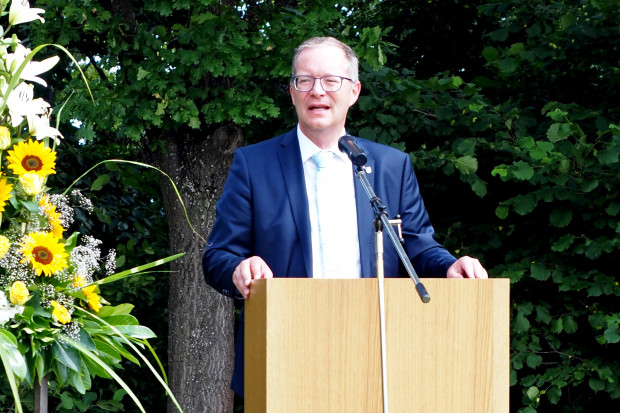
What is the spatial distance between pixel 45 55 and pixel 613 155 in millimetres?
3709

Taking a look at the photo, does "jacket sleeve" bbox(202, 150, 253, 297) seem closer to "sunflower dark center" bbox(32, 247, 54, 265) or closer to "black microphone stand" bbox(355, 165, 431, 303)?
"sunflower dark center" bbox(32, 247, 54, 265)

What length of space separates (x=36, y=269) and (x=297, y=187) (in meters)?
0.80

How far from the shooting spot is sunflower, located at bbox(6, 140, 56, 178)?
2.48 metres

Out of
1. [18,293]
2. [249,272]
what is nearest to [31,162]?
[18,293]

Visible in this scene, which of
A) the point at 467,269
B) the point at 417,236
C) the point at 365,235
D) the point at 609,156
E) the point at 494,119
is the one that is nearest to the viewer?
the point at 467,269

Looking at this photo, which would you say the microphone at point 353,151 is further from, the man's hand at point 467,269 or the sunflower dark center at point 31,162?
the sunflower dark center at point 31,162

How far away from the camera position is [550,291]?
5219 mm

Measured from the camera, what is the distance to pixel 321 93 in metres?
2.75

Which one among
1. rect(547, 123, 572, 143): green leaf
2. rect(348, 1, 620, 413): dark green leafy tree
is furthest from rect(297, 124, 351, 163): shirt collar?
rect(547, 123, 572, 143): green leaf

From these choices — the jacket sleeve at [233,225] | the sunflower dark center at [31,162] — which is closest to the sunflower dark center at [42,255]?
the sunflower dark center at [31,162]

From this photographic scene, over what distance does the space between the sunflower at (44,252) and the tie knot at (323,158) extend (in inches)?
32.3

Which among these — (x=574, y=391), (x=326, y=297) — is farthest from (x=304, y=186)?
(x=574, y=391)

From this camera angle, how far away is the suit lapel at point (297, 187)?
2717 mm

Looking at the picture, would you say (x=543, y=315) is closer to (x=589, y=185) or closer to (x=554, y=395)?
(x=554, y=395)
